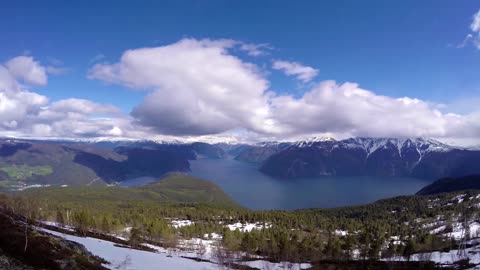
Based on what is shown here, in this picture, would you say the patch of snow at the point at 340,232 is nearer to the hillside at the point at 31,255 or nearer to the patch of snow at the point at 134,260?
the patch of snow at the point at 134,260

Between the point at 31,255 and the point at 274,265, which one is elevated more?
the point at 31,255

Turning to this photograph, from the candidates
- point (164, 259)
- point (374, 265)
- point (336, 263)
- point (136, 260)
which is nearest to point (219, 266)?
point (164, 259)

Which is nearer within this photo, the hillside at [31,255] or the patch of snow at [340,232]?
the hillside at [31,255]

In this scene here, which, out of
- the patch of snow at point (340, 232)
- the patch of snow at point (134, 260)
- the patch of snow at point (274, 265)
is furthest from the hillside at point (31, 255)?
the patch of snow at point (340, 232)

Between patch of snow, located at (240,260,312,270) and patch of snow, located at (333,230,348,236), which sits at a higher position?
patch of snow, located at (240,260,312,270)

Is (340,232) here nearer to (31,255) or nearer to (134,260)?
(134,260)

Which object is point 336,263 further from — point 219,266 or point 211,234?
point 211,234

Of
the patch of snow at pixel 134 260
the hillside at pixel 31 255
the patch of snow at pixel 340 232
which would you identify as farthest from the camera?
the patch of snow at pixel 340 232

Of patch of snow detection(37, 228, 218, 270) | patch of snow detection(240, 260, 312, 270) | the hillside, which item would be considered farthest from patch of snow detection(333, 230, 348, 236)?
the hillside

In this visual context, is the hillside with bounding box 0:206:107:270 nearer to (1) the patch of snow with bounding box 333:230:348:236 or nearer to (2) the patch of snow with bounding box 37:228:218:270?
(2) the patch of snow with bounding box 37:228:218:270

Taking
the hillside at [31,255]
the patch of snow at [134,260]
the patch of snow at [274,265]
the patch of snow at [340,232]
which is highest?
the hillside at [31,255]

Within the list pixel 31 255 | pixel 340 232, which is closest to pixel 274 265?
Answer: pixel 31 255
